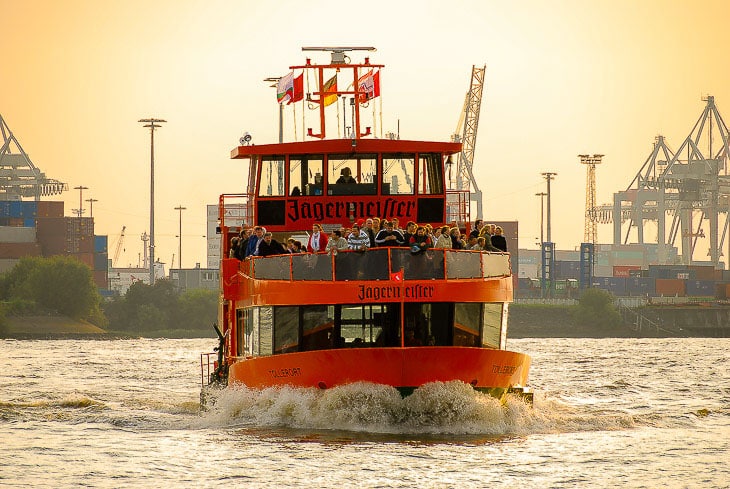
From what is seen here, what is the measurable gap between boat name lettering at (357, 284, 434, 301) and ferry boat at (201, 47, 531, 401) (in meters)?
0.02

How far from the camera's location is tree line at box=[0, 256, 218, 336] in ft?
504

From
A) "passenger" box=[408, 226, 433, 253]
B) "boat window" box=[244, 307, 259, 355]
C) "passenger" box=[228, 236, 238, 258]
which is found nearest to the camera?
"passenger" box=[408, 226, 433, 253]

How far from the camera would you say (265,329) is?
34031 mm

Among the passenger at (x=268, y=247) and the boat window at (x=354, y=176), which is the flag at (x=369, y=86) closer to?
the boat window at (x=354, y=176)

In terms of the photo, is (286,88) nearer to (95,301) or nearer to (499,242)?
(499,242)

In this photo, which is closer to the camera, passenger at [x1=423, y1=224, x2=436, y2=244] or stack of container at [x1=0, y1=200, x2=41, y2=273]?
passenger at [x1=423, y1=224, x2=436, y2=244]

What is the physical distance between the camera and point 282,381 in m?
33.2

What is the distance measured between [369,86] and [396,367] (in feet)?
50.1

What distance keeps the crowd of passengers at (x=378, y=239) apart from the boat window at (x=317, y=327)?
1341 mm

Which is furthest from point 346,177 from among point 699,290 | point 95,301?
point 699,290

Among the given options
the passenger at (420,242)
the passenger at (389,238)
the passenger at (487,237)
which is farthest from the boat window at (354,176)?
the passenger at (420,242)

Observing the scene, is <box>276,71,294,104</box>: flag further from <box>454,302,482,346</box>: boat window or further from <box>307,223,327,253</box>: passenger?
<box>454,302,482,346</box>: boat window

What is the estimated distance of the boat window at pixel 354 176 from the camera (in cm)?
3884

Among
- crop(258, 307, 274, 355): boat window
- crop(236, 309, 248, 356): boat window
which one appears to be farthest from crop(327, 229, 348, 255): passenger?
crop(236, 309, 248, 356): boat window
